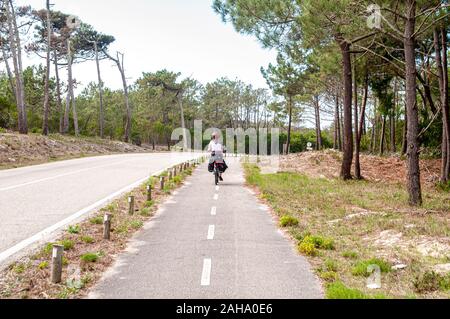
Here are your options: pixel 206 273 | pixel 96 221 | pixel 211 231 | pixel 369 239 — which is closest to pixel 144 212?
pixel 96 221

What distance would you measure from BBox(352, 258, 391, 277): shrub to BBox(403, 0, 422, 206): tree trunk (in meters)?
6.51

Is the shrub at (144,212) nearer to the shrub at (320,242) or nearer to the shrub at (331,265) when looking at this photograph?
the shrub at (320,242)

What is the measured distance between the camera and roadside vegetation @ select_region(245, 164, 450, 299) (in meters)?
5.93

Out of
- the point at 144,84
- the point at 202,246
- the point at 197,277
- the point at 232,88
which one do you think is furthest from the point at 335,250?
the point at 232,88

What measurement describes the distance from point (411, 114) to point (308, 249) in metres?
6.84

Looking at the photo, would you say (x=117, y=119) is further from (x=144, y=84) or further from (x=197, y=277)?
(x=197, y=277)

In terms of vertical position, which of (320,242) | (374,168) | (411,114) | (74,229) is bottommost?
(320,242)

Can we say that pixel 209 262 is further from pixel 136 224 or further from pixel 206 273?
pixel 136 224

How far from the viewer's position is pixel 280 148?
79312 millimetres

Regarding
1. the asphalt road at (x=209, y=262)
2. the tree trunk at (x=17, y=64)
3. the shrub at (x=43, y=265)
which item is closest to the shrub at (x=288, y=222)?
the asphalt road at (x=209, y=262)

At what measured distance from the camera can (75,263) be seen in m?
6.76

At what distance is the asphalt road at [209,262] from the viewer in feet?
18.5

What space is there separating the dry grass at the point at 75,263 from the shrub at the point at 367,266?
3695 millimetres
